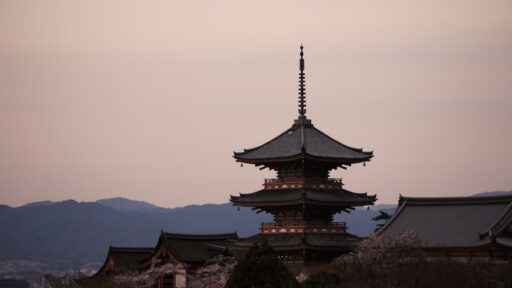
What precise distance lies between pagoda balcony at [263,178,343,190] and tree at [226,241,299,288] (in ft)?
52.7

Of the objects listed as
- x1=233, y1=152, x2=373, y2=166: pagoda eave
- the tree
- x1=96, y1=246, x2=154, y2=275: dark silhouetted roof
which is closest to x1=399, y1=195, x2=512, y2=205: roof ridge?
x1=233, y1=152, x2=373, y2=166: pagoda eave

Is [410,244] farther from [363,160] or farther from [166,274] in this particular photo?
[166,274]

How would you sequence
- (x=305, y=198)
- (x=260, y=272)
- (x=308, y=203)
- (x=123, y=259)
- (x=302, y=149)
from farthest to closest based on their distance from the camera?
(x=123, y=259) < (x=302, y=149) < (x=308, y=203) < (x=305, y=198) < (x=260, y=272)

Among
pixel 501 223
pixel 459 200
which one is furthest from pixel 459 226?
pixel 501 223

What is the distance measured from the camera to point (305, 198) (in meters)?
67.2

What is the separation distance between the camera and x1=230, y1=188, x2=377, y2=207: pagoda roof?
68000 mm

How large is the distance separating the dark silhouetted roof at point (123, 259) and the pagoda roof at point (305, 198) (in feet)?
34.8

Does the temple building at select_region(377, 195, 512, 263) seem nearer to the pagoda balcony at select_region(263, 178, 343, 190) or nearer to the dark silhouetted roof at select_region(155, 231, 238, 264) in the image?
the pagoda balcony at select_region(263, 178, 343, 190)

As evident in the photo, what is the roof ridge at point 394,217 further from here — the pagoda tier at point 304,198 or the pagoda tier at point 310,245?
the pagoda tier at point 304,198

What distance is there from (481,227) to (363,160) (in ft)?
36.7

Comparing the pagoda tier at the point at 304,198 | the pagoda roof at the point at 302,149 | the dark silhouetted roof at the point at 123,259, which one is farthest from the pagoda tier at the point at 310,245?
the dark silhouetted roof at the point at 123,259

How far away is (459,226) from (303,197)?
1040 centimetres

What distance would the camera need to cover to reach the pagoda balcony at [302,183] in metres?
69.9

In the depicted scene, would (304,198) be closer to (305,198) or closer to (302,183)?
(305,198)
